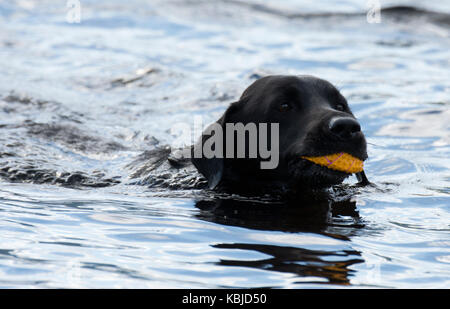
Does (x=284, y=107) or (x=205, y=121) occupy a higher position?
(x=284, y=107)

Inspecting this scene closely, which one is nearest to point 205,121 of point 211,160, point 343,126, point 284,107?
point 211,160

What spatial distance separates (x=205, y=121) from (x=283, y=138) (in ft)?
12.8

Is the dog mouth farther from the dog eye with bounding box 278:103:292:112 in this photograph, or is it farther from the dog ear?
the dog ear

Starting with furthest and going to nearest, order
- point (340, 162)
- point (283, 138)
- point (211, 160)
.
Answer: point (211, 160) → point (283, 138) → point (340, 162)

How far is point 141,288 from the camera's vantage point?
149 inches

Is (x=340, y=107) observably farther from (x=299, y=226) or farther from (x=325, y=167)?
(x=299, y=226)

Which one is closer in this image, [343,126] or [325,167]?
[343,126]

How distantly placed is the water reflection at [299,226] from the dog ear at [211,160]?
18 centimetres

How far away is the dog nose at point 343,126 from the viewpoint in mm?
5164

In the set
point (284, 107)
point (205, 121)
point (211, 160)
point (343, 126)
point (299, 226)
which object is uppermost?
point (284, 107)

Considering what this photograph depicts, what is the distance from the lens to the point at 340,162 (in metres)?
5.30

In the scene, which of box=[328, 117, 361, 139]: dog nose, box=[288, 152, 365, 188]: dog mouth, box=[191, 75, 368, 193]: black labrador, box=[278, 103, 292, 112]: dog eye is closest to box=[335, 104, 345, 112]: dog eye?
box=[191, 75, 368, 193]: black labrador

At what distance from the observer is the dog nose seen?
5164 millimetres

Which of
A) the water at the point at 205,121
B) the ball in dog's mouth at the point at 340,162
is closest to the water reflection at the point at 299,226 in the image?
the water at the point at 205,121
